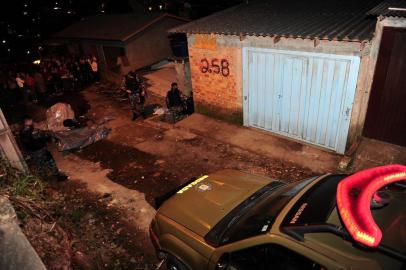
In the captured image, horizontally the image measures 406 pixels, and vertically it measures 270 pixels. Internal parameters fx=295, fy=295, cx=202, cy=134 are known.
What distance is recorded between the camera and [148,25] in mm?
15984

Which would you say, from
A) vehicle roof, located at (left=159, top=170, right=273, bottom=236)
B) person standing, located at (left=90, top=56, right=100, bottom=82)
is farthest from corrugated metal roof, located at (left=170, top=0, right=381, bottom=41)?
person standing, located at (left=90, top=56, right=100, bottom=82)

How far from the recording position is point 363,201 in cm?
234

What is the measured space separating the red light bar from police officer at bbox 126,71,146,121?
965 centimetres

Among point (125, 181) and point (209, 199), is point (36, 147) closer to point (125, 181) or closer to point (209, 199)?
point (125, 181)

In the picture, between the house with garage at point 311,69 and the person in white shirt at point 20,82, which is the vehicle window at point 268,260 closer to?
the house with garage at point 311,69

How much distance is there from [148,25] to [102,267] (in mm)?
13663

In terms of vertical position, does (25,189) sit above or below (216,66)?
below

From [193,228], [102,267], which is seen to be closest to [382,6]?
[193,228]

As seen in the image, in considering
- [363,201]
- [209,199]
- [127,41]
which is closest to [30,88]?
[127,41]

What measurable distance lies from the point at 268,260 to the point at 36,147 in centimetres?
670

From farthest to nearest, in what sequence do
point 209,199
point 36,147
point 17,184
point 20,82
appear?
point 20,82
point 36,147
point 17,184
point 209,199

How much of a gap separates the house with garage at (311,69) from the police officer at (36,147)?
213 inches

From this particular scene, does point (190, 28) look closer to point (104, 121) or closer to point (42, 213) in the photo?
point (104, 121)

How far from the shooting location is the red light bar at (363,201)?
2219mm
